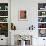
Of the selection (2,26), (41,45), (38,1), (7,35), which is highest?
(38,1)

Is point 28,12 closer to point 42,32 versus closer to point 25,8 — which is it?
point 25,8

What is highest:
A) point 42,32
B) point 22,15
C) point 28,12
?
point 28,12

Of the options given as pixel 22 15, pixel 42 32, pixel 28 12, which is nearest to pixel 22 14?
pixel 22 15

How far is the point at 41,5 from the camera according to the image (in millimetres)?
6551

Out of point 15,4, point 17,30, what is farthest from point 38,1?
point 17,30

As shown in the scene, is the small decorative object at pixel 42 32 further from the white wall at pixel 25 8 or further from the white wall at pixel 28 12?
the white wall at pixel 25 8

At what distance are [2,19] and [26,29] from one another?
4.52 feet

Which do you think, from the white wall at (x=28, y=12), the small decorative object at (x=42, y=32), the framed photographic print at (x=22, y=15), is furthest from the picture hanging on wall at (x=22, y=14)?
the small decorative object at (x=42, y=32)

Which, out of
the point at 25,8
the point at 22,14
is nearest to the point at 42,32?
the point at 22,14

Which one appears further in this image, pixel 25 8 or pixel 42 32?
pixel 42 32

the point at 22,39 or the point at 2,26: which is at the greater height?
the point at 2,26

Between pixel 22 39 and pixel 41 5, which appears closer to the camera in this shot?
pixel 22 39

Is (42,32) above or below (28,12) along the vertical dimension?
below

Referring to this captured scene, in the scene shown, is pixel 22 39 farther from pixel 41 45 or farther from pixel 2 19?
pixel 2 19
